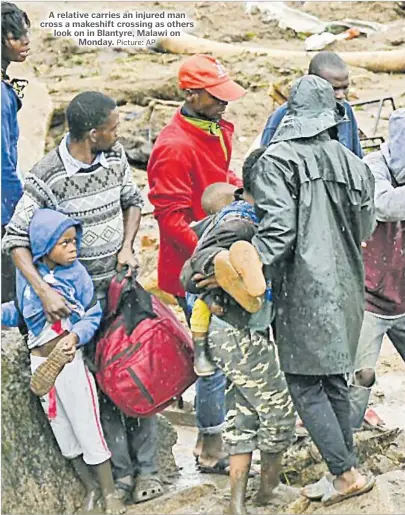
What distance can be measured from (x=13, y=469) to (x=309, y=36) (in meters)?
11.3

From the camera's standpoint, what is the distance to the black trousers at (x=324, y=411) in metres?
4.34

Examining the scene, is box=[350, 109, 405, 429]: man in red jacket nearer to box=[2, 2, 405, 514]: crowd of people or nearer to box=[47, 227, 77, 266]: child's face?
box=[2, 2, 405, 514]: crowd of people

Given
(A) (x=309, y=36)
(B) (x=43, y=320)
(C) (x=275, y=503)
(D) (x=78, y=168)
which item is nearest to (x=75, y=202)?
(D) (x=78, y=168)

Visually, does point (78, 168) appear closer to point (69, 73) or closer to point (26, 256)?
point (26, 256)

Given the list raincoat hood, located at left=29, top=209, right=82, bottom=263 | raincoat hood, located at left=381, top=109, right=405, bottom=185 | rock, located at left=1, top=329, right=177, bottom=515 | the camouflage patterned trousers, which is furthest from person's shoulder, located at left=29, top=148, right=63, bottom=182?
raincoat hood, located at left=381, top=109, right=405, bottom=185

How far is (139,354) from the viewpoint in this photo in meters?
4.76

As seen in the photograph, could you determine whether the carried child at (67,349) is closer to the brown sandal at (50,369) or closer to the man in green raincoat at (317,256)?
the brown sandal at (50,369)

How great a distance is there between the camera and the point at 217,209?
4969 mm

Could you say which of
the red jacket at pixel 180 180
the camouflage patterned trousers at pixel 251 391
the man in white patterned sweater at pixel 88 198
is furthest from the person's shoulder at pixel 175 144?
the camouflage patterned trousers at pixel 251 391

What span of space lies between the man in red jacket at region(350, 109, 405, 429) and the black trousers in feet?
2.55

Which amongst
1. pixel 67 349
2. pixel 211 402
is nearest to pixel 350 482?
pixel 211 402

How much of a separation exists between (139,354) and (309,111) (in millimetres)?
1276

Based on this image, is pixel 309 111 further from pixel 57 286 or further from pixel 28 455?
pixel 28 455

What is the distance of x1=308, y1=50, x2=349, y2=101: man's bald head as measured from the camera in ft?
17.6
